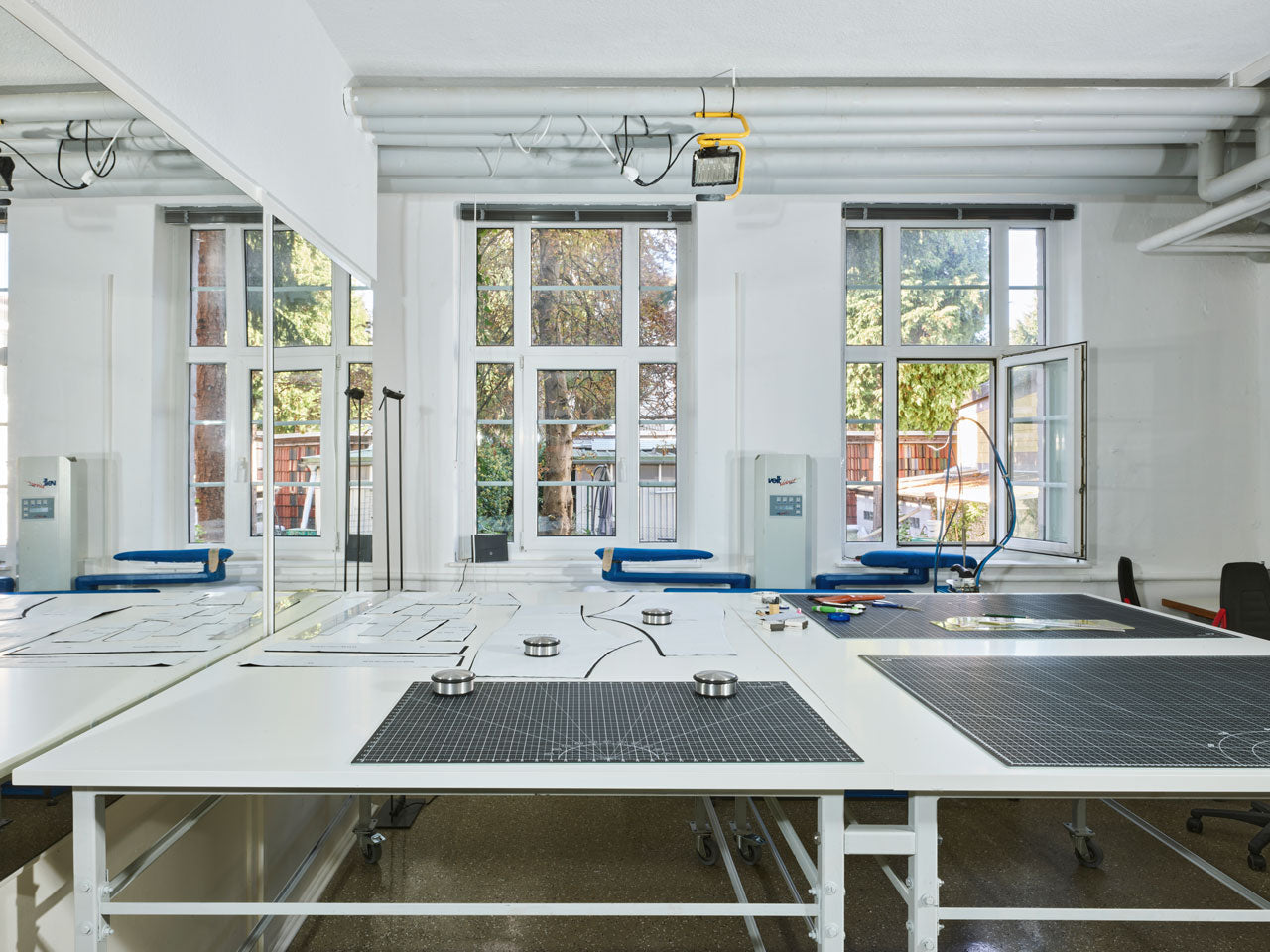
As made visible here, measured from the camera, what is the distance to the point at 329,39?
297 cm

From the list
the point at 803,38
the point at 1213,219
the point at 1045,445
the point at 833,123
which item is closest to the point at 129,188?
the point at 803,38

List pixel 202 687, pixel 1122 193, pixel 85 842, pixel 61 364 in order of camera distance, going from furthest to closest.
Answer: pixel 1122 193, pixel 202 687, pixel 61 364, pixel 85 842

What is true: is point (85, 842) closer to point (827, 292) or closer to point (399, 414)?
point (399, 414)

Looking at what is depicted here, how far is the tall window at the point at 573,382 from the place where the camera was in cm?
455

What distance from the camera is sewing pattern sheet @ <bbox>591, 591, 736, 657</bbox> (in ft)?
6.14

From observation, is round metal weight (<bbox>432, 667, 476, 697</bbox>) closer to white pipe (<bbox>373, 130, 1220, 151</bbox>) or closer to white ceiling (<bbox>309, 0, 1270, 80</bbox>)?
white ceiling (<bbox>309, 0, 1270, 80</bbox>)

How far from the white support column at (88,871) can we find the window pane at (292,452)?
1.06 meters

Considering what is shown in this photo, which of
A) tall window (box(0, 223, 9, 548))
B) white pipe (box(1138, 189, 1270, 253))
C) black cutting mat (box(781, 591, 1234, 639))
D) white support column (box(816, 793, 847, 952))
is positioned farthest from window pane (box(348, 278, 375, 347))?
white pipe (box(1138, 189, 1270, 253))

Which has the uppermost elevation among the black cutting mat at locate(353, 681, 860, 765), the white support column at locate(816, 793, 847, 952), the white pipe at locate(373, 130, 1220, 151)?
the white pipe at locate(373, 130, 1220, 151)

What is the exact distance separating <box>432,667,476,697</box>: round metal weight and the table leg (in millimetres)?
843

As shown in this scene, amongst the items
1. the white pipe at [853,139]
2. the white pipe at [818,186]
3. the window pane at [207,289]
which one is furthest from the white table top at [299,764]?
the white pipe at [818,186]

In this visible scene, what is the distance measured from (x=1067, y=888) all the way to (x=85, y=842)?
267cm

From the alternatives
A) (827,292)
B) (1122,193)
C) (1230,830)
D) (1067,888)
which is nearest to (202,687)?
(1067,888)

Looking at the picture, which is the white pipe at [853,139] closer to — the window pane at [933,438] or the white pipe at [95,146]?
the window pane at [933,438]
